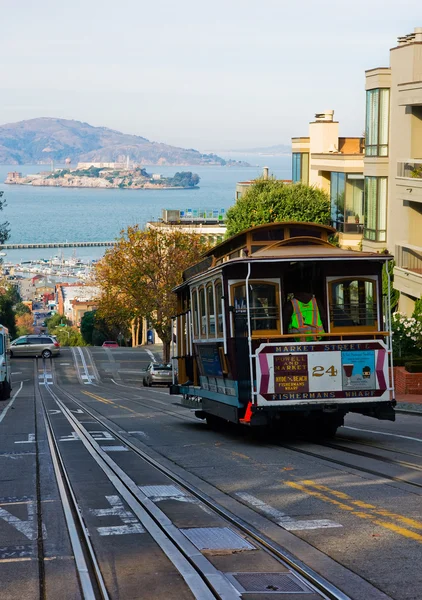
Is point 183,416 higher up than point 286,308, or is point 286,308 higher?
point 286,308

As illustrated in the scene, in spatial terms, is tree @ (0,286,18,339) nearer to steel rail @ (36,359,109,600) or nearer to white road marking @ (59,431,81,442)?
white road marking @ (59,431,81,442)

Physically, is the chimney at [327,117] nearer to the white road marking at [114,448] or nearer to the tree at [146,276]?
the tree at [146,276]

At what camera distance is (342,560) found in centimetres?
802

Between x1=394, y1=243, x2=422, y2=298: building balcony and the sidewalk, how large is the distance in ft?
23.2

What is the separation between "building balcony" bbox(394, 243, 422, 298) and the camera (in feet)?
112

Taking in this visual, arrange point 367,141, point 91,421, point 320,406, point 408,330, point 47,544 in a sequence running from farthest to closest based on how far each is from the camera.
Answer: point 367,141
point 408,330
point 91,421
point 320,406
point 47,544

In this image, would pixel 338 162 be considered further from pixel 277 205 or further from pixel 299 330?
pixel 299 330

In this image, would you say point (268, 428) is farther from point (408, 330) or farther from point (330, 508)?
point (408, 330)

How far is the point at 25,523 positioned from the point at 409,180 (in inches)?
1048

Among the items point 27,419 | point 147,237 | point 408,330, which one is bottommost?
point 27,419

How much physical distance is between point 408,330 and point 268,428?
1526 centimetres

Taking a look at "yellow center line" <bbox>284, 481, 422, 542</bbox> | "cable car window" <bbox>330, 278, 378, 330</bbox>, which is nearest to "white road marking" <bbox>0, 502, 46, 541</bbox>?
"yellow center line" <bbox>284, 481, 422, 542</bbox>

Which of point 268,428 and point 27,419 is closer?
point 268,428

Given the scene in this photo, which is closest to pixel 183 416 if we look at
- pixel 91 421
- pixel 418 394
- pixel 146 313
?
pixel 91 421
